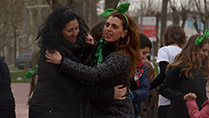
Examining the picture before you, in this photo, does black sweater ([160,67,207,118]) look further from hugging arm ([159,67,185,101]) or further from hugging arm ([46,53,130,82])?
hugging arm ([46,53,130,82])

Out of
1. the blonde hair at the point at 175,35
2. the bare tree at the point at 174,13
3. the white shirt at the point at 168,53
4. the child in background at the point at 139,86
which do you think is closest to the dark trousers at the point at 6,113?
the child in background at the point at 139,86

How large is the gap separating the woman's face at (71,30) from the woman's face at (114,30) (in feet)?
0.77

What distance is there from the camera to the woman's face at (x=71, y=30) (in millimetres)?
3088

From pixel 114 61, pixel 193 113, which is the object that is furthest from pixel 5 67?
pixel 193 113

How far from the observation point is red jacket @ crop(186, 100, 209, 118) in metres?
3.62

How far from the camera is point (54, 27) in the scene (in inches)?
120

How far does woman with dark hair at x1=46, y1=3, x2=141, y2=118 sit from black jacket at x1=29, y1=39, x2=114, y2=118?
0.23 feet

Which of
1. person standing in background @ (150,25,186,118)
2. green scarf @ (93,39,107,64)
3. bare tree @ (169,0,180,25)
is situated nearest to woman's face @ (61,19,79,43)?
green scarf @ (93,39,107,64)

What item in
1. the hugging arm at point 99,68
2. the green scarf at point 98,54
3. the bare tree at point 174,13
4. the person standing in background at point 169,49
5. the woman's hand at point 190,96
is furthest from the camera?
the bare tree at point 174,13

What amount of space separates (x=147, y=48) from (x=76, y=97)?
1.73 m

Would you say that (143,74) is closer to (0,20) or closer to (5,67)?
(5,67)

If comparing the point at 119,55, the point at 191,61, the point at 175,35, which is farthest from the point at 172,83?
the point at 119,55

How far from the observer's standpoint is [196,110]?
12.5 feet

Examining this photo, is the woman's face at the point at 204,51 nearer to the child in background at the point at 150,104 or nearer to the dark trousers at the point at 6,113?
the child in background at the point at 150,104
